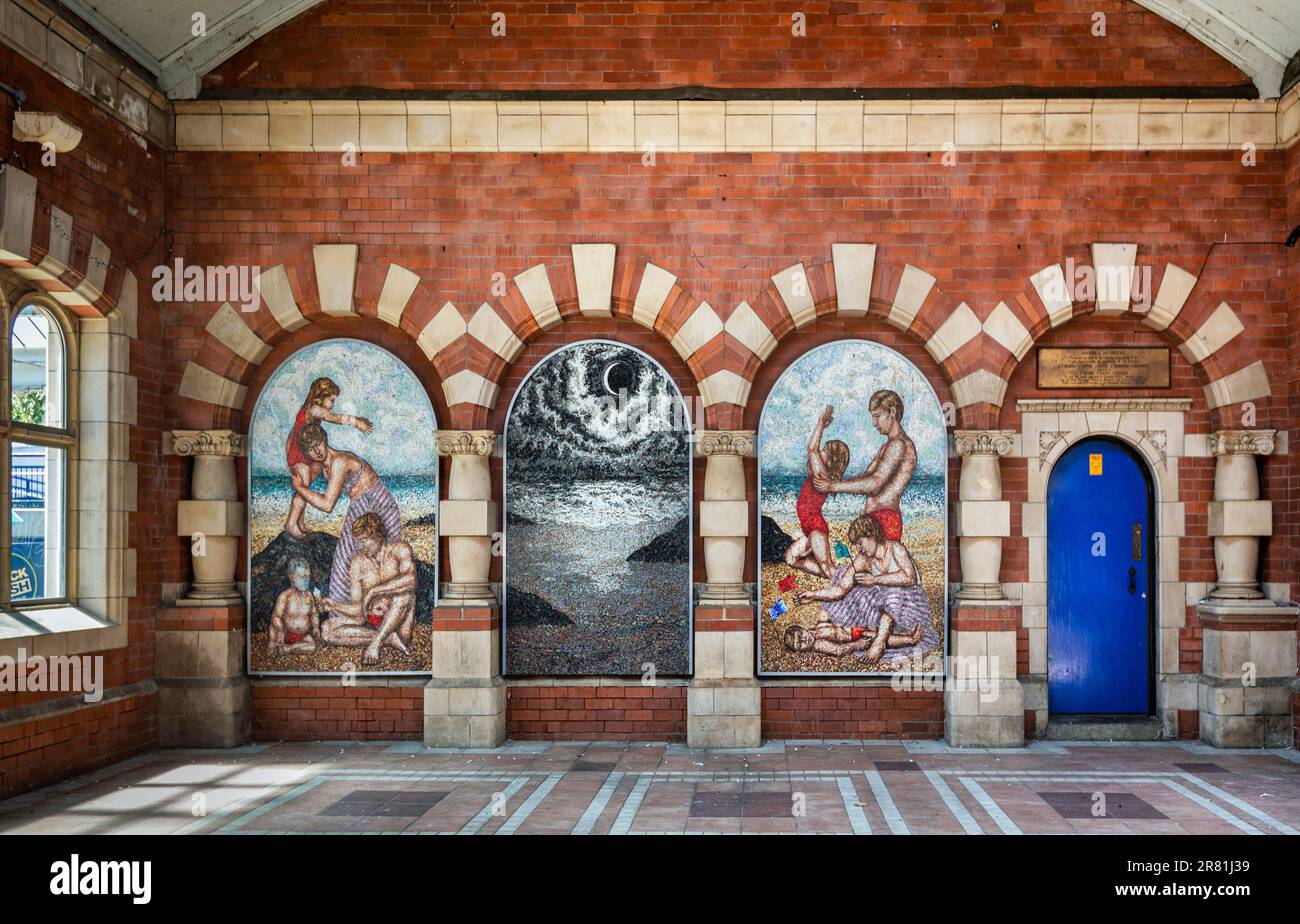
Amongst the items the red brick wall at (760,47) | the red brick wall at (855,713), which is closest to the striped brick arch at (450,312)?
the red brick wall at (760,47)

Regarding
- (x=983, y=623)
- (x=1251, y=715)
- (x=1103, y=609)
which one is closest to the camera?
(x=1251, y=715)

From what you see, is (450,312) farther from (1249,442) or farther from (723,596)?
(1249,442)

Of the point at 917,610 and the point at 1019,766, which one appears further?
the point at 917,610

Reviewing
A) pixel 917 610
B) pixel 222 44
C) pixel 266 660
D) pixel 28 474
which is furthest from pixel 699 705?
pixel 222 44

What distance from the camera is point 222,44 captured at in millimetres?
10898

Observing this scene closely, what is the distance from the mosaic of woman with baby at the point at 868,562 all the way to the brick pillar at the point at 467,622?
2.71 m

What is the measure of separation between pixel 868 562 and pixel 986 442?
1.50 metres

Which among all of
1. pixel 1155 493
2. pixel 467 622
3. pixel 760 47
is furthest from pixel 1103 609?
pixel 760 47

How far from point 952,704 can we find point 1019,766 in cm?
93

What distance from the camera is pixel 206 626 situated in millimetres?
10797

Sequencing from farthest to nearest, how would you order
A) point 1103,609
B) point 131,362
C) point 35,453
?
1. point 1103,609
2. point 131,362
3. point 35,453

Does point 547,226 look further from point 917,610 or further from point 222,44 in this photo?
point 917,610

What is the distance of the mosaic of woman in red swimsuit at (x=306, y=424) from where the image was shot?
11062 mm

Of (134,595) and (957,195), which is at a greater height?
(957,195)
